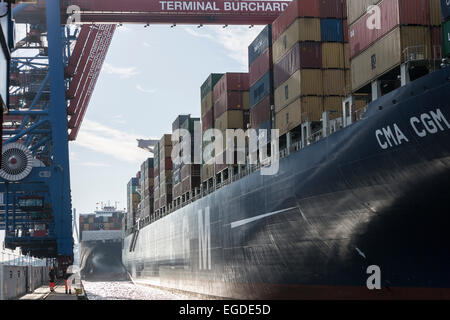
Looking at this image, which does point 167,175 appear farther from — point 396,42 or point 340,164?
point 396,42

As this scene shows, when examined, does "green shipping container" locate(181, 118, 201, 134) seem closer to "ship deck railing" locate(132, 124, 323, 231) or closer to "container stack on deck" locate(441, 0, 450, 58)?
"ship deck railing" locate(132, 124, 323, 231)

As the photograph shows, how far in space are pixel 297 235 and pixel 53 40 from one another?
88.4 feet

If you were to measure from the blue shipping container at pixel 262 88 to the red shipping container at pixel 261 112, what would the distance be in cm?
29

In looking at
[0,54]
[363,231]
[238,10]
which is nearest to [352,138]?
[363,231]

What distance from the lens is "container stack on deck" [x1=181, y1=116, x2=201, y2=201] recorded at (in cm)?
4894

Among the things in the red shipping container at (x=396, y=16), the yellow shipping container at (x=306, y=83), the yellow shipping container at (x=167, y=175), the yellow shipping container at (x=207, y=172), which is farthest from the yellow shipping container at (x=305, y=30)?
the yellow shipping container at (x=167, y=175)

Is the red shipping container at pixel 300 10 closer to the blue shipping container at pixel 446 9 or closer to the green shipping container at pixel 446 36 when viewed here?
the blue shipping container at pixel 446 9

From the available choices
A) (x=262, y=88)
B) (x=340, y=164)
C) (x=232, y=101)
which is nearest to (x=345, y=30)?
(x=262, y=88)

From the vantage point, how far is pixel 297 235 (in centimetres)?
2564

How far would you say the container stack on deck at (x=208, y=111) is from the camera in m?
43.2

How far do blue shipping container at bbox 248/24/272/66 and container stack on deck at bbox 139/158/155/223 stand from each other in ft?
138

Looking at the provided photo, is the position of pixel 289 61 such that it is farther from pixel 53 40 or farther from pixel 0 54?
pixel 53 40

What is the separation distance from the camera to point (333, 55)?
1097 inches

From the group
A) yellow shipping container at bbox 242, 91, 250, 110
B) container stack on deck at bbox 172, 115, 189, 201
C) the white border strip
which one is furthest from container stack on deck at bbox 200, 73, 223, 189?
container stack on deck at bbox 172, 115, 189, 201
